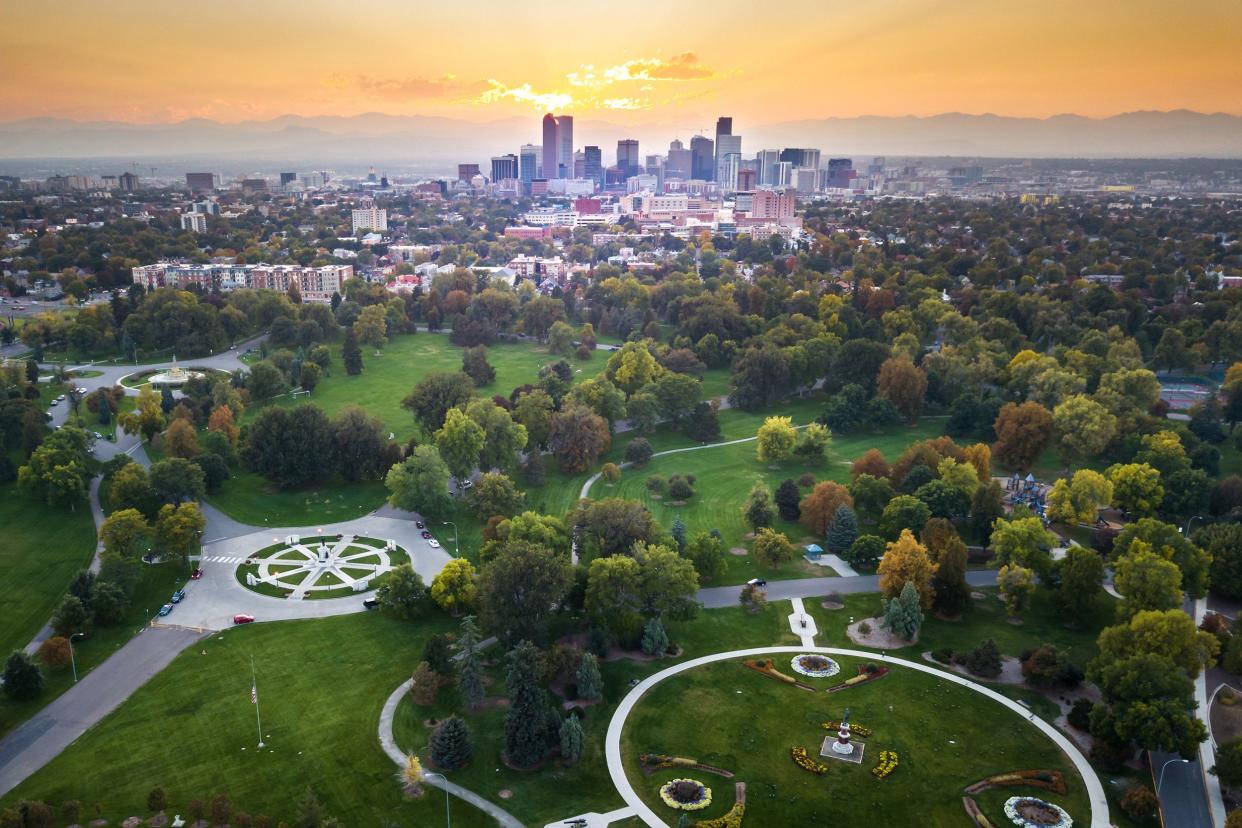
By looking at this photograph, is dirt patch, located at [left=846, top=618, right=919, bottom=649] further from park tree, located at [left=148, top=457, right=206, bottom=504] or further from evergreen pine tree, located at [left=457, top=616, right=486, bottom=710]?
park tree, located at [left=148, top=457, right=206, bottom=504]

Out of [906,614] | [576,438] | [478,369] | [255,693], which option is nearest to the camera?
[255,693]

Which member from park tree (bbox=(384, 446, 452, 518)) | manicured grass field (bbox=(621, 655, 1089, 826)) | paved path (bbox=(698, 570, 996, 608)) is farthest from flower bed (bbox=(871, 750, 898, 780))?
park tree (bbox=(384, 446, 452, 518))

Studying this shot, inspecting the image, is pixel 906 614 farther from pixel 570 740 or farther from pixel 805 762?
pixel 570 740

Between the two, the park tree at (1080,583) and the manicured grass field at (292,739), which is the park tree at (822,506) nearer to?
the manicured grass field at (292,739)

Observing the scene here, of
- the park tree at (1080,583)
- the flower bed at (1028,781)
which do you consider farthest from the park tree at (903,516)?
the flower bed at (1028,781)

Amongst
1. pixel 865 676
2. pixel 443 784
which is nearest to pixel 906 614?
pixel 865 676

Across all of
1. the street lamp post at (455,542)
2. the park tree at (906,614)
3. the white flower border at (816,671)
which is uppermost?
the park tree at (906,614)
